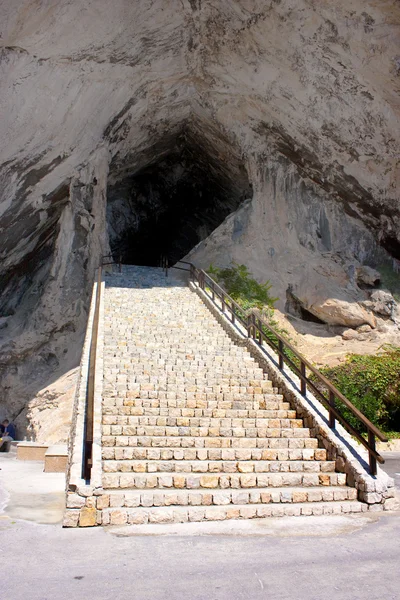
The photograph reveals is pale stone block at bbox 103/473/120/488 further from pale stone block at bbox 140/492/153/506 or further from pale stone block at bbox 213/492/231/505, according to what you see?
pale stone block at bbox 213/492/231/505

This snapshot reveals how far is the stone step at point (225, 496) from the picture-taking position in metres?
5.75

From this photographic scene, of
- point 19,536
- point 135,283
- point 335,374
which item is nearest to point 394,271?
point 335,374

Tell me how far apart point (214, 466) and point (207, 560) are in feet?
8.06

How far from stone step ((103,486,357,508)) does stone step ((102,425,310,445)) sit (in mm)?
1336

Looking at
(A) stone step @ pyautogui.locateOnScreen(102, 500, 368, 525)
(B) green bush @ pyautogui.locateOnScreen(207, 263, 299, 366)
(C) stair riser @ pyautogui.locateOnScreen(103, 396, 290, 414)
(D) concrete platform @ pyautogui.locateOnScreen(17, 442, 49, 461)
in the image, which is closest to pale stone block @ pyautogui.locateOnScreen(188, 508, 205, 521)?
(A) stone step @ pyautogui.locateOnScreen(102, 500, 368, 525)

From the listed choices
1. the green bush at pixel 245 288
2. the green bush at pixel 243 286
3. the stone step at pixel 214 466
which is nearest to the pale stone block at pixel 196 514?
the stone step at pixel 214 466

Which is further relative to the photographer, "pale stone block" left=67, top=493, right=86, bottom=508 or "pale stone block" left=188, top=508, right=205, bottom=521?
"pale stone block" left=188, top=508, right=205, bottom=521

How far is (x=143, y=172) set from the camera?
988 inches

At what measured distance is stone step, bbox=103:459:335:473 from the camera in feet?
21.3

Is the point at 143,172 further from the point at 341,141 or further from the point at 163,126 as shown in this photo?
the point at 341,141

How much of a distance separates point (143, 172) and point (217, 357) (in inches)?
636

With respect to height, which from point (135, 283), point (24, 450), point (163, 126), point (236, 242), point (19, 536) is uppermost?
point (163, 126)

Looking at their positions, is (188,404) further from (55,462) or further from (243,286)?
(243,286)

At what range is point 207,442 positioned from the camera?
7340 millimetres
